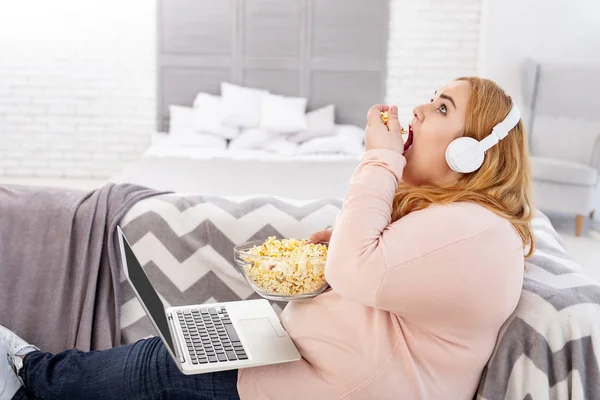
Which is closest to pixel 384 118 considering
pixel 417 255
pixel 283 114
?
pixel 417 255

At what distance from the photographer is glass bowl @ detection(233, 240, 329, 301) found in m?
1.42

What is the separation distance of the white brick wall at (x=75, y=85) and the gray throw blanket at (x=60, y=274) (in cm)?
382

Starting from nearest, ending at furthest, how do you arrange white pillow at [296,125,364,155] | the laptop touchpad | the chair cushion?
the laptop touchpad < the chair cushion < white pillow at [296,125,364,155]

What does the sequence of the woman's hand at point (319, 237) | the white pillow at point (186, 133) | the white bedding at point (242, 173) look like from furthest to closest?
the white pillow at point (186, 133) < the white bedding at point (242, 173) < the woman's hand at point (319, 237)

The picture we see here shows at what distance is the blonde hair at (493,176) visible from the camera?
1.37 m

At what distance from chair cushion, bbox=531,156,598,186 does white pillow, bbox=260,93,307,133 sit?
5.67 feet

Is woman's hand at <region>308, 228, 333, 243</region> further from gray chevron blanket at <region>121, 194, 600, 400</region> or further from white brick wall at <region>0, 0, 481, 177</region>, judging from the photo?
white brick wall at <region>0, 0, 481, 177</region>

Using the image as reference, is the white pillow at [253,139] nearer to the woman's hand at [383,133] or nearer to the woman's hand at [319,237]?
the woman's hand at [319,237]

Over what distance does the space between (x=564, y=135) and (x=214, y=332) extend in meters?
4.10

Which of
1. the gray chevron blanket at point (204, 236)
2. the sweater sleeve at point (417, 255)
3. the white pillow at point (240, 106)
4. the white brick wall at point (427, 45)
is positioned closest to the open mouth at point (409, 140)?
the sweater sleeve at point (417, 255)

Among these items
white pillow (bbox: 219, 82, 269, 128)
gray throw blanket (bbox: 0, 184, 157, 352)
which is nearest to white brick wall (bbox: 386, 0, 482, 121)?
white pillow (bbox: 219, 82, 269, 128)

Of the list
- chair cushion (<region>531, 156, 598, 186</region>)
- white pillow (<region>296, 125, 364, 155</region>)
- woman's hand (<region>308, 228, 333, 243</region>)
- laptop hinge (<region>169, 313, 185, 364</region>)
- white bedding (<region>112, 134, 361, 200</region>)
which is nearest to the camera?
laptop hinge (<region>169, 313, 185, 364</region>)

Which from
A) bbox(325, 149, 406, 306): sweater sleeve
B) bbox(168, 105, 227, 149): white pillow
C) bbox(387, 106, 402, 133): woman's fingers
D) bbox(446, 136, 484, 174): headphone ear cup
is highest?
bbox(387, 106, 402, 133): woman's fingers

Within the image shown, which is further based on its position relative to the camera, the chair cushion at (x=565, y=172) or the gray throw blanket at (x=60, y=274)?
the chair cushion at (x=565, y=172)
